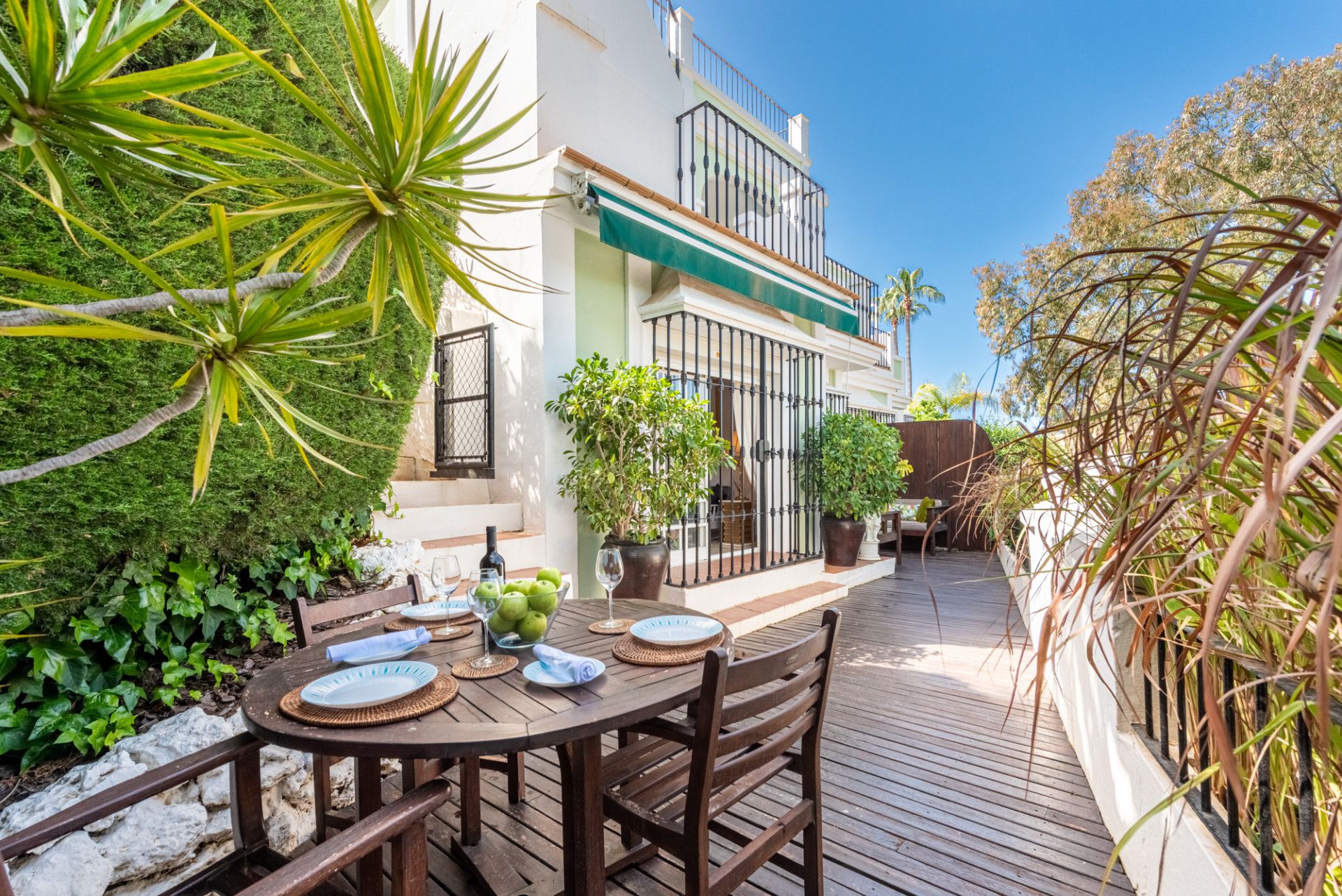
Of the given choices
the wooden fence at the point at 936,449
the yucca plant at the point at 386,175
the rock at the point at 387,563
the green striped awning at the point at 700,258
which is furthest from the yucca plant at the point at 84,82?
the wooden fence at the point at 936,449

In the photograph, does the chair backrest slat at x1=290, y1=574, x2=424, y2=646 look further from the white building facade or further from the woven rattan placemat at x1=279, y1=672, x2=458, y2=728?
the white building facade

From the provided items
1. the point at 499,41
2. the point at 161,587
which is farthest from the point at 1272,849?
the point at 499,41

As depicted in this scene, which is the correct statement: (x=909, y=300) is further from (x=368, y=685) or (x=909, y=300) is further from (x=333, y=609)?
(x=368, y=685)

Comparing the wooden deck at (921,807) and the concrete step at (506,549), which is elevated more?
the concrete step at (506,549)

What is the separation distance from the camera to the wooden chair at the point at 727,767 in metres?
1.30

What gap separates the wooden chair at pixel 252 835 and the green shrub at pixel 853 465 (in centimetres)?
555

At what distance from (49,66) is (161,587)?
5.98 feet

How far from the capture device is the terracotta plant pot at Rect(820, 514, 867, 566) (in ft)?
20.7

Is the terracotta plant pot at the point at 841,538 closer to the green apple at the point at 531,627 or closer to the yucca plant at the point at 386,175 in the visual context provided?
the green apple at the point at 531,627

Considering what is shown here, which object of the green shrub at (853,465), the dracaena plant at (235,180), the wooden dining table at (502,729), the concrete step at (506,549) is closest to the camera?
the dracaena plant at (235,180)

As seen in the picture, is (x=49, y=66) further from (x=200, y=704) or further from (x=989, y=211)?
(x=989, y=211)

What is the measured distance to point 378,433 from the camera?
9.89ft

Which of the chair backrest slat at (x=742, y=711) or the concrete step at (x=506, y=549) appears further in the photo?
the concrete step at (x=506, y=549)

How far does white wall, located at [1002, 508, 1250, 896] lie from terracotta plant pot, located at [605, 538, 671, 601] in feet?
7.45
